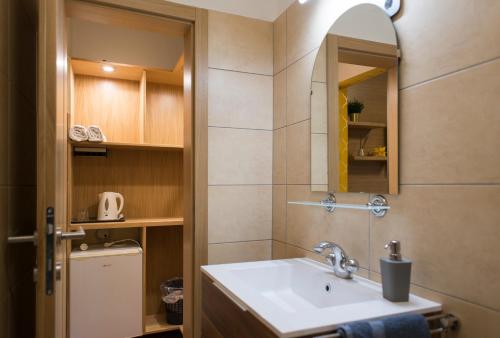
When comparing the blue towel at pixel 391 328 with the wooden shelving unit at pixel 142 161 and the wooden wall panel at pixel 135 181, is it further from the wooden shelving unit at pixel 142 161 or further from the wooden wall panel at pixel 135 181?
the wooden wall panel at pixel 135 181

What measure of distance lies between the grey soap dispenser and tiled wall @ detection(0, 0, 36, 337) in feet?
3.59

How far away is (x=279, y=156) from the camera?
1835 mm

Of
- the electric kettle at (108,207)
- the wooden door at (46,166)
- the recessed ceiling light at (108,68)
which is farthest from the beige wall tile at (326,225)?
the recessed ceiling light at (108,68)

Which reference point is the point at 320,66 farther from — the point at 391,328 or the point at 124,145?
the point at 124,145

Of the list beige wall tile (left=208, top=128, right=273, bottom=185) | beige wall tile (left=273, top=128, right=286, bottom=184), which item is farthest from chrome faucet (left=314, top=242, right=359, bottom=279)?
beige wall tile (left=208, top=128, right=273, bottom=185)

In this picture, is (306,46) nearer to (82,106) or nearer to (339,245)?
(339,245)

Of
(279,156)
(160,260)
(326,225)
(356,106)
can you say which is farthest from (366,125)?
(160,260)

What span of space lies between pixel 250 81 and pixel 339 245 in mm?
1003

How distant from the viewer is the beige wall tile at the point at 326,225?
4.12ft

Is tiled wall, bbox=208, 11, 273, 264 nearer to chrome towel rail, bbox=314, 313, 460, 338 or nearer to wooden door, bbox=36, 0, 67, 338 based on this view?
wooden door, bbox=36, 0, 67, 338

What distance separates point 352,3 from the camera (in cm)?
133

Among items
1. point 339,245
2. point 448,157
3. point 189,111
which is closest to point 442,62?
point 448,157

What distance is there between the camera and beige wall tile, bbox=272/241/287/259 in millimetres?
1781

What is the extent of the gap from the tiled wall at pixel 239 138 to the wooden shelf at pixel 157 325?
4.49ft
